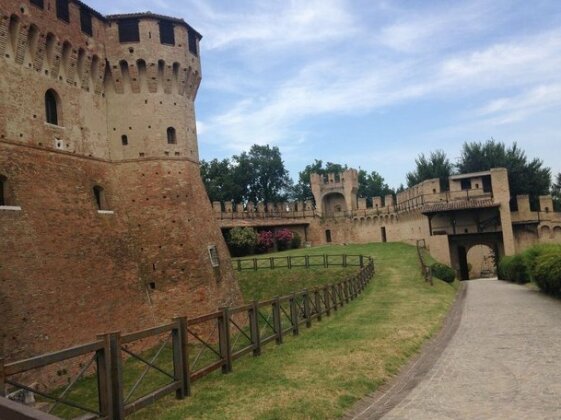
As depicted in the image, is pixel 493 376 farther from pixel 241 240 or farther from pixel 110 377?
pixel 241 240

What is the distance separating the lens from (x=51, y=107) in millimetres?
16672

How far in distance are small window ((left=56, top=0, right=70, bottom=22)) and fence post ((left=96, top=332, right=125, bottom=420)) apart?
14077 mm

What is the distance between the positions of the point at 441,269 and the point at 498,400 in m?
20.5

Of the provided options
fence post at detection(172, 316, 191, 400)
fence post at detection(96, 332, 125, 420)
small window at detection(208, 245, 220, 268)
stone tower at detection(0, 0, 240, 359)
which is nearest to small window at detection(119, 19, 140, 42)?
stone tower at detection(0, 0, 240, 359)

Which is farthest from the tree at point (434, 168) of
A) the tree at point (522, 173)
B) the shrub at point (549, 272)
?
the shrub at point (549, 272)

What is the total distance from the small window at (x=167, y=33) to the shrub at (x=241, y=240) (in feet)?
69.3

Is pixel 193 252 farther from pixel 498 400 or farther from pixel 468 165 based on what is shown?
pixel 468 165

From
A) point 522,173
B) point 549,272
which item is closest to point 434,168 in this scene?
point 522,173

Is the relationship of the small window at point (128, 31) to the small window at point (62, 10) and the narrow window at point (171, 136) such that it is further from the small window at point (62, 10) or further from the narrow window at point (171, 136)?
the narrow window at point (171, 136)

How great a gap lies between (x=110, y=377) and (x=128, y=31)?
54.1 ft

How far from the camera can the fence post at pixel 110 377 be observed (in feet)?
21.0

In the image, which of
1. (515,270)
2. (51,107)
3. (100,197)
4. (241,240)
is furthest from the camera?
(241,240)

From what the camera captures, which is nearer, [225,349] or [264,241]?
[225,349]

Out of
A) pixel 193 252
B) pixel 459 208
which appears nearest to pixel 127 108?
pixel 193 252
